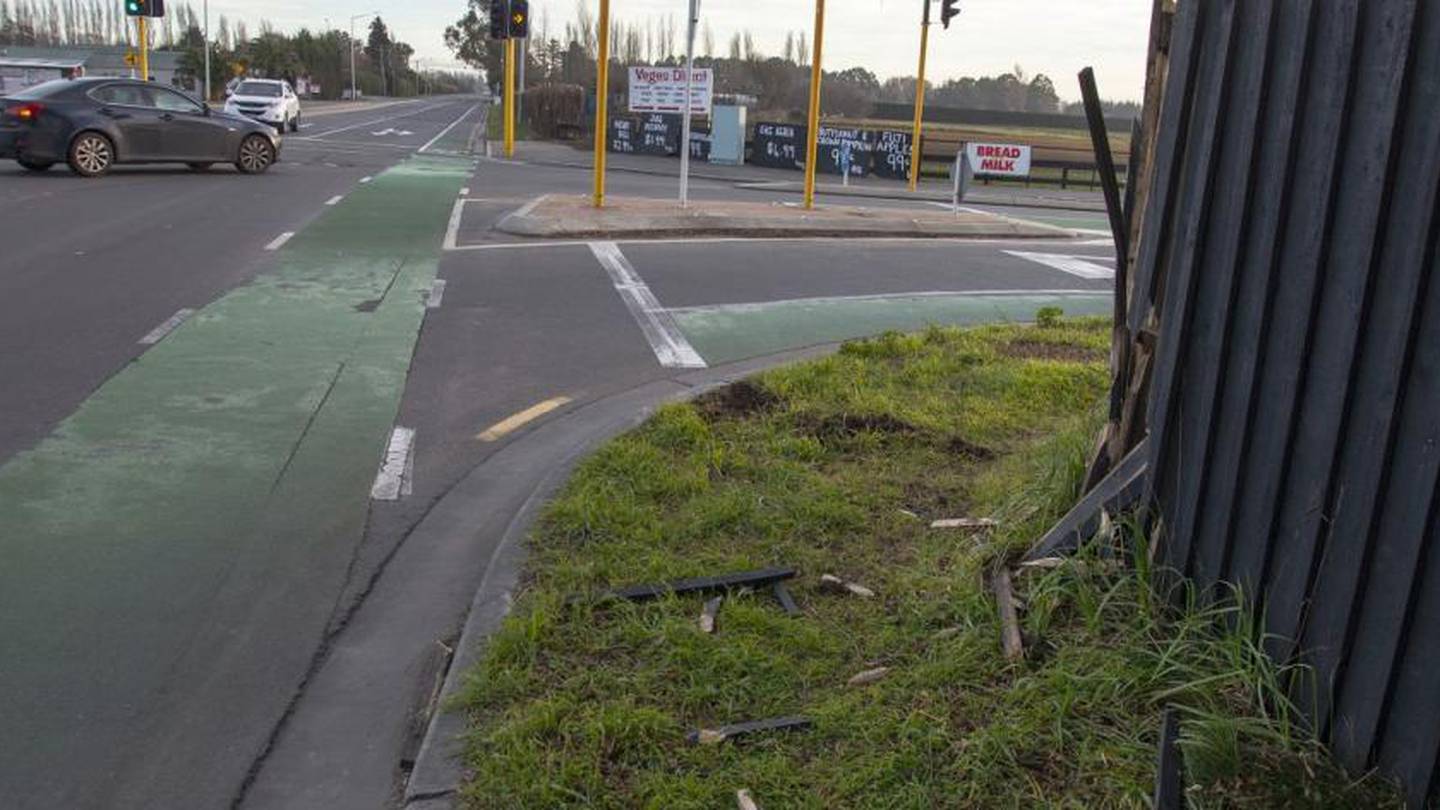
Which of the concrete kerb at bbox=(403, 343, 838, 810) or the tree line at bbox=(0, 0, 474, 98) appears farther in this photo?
the tree line at bbox=(0, 0, 474, 98)

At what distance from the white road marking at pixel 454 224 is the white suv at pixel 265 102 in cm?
2209

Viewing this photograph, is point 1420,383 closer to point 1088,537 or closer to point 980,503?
point 1088,537

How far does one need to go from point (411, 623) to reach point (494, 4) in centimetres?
2543

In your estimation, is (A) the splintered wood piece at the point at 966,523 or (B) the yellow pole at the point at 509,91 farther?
(B) the yellow pole at the point at 509,91

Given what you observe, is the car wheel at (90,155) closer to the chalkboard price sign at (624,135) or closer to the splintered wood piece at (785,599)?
the splintered wood piece at (785,599)

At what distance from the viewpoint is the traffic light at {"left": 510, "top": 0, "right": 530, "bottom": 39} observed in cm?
2750

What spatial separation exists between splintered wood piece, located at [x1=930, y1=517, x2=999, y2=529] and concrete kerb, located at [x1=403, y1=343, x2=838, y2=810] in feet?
5.57

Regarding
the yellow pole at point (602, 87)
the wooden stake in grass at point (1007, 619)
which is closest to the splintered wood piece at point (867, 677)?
the wooden stake in grass at point (1007, 619)

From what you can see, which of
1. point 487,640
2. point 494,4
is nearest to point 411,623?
point 487,640

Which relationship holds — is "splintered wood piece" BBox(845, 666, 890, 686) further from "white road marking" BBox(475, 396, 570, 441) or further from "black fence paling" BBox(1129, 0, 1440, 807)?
"white road marking" BBox(475, 396, 570, 441)

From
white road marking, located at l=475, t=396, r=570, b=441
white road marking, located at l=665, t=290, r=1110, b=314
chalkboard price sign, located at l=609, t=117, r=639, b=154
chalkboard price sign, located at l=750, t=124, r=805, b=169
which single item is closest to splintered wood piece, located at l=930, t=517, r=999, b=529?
white road marking, located at l=475, t=396, r=570, b=441

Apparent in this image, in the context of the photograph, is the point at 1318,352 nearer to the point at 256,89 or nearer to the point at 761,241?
the point at 761,241

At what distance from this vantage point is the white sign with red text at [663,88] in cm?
2411

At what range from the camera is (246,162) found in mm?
22359
